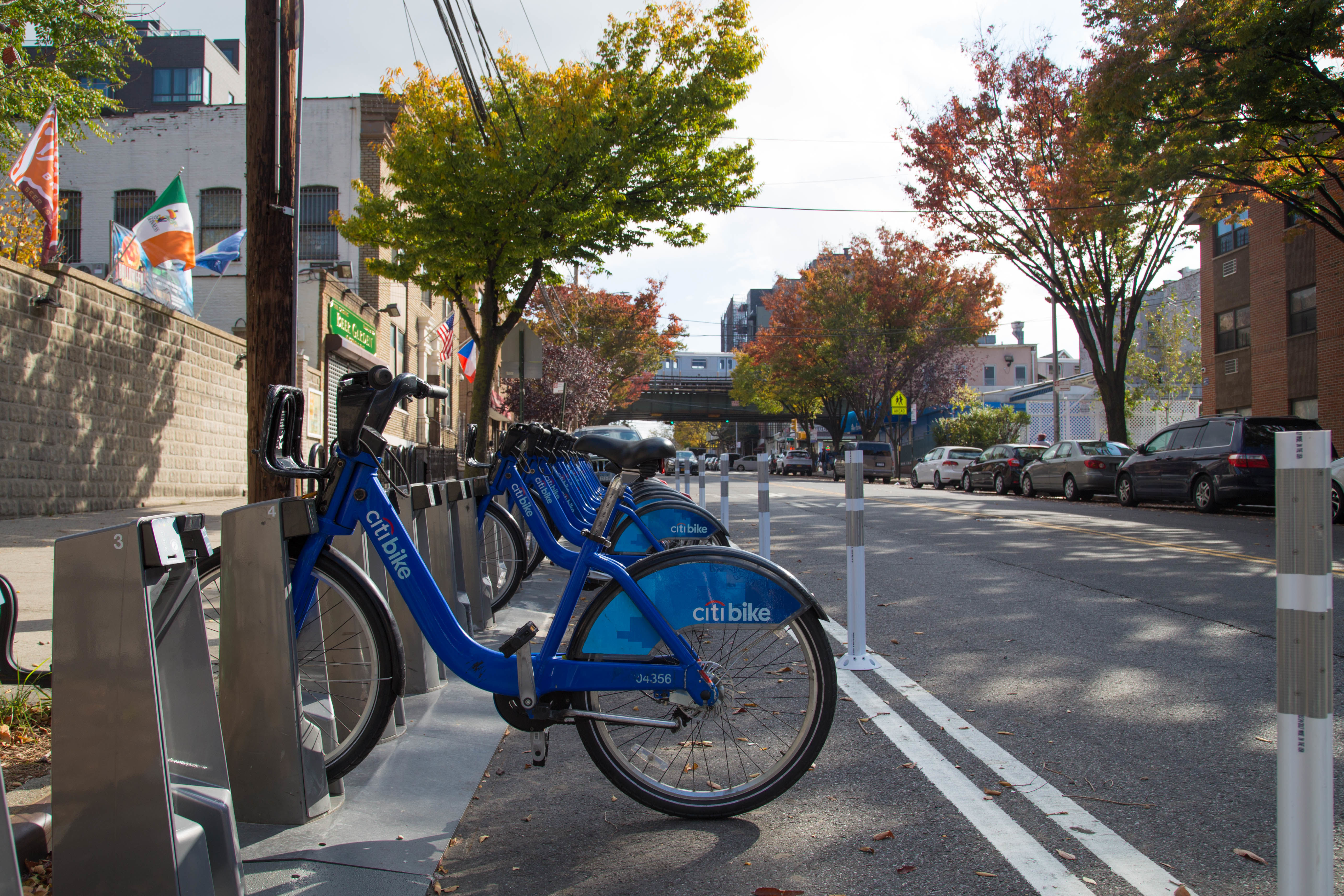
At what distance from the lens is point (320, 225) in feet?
82.9

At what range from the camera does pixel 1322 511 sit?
2.27m

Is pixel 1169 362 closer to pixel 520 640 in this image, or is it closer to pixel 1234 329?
pixel 1234 329

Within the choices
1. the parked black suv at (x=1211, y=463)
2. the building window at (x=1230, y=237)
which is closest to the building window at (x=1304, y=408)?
the building window at (x=1230, y=237)

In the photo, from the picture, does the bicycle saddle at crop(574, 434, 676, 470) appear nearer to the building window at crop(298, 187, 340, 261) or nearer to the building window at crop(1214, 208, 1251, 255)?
the building window at crop(298, 187, 340, 261)

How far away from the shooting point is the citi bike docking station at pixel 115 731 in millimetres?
2252

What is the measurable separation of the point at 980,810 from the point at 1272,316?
29286mm

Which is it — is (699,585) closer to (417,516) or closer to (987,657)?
(417,516)

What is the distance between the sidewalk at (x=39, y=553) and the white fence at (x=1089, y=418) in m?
42.2

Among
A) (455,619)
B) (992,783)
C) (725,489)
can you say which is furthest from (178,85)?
(992,783)

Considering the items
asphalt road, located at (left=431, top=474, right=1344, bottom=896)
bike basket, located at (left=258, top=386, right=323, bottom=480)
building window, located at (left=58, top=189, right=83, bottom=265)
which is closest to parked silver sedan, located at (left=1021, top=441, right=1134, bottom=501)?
asphalt road, located at (left=431, top=474, right=1344, bottom=896)

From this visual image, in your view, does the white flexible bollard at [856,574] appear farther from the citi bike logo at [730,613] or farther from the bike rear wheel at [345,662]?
the bike rear wheel at [345,662]

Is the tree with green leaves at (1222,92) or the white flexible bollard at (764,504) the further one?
the tree with green leaves at (1222,92)

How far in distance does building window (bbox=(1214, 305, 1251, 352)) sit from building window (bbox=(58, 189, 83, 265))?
3327 cm

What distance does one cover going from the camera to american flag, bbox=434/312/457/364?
27.0m
